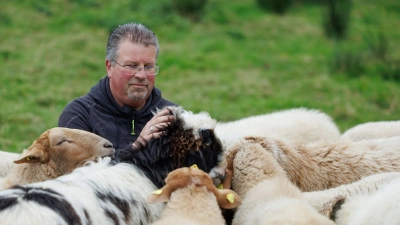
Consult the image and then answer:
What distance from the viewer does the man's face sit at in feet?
17.4

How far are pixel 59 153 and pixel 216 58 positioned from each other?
8.79 metres

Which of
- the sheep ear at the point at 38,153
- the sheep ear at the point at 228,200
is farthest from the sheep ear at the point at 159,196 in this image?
the sheep ear at the point at 38,153

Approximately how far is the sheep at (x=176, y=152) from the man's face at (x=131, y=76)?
0.97 meters

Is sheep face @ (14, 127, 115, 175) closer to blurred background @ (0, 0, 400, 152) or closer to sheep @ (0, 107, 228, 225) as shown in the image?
sheep @ (0, 107, 228, 225)

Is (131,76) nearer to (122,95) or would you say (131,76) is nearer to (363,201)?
(122,95)

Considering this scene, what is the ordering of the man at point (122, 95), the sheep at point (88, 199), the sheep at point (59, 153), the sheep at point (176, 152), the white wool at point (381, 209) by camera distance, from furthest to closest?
the man at point (122, 95)
the sheep at point (59, 153)
the sheep at point (176, 152)
the white wool at point (381, 209)
the sheep at point (88, 199)

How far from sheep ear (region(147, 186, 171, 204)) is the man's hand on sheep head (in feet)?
1.84

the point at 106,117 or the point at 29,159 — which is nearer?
the point at 29,159

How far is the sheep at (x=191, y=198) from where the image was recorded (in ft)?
13.0

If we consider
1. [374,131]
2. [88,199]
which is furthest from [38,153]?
[374,131]

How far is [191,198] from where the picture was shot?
13.3 ft

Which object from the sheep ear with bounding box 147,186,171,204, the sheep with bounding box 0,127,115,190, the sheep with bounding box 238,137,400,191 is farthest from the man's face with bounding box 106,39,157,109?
the sheep ear with bounding box 147,186,171,204

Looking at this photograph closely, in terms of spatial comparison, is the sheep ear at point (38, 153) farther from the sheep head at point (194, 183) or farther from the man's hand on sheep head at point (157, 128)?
the sheep head at point (194, 183)

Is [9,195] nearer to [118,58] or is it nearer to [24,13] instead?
[118,58]
